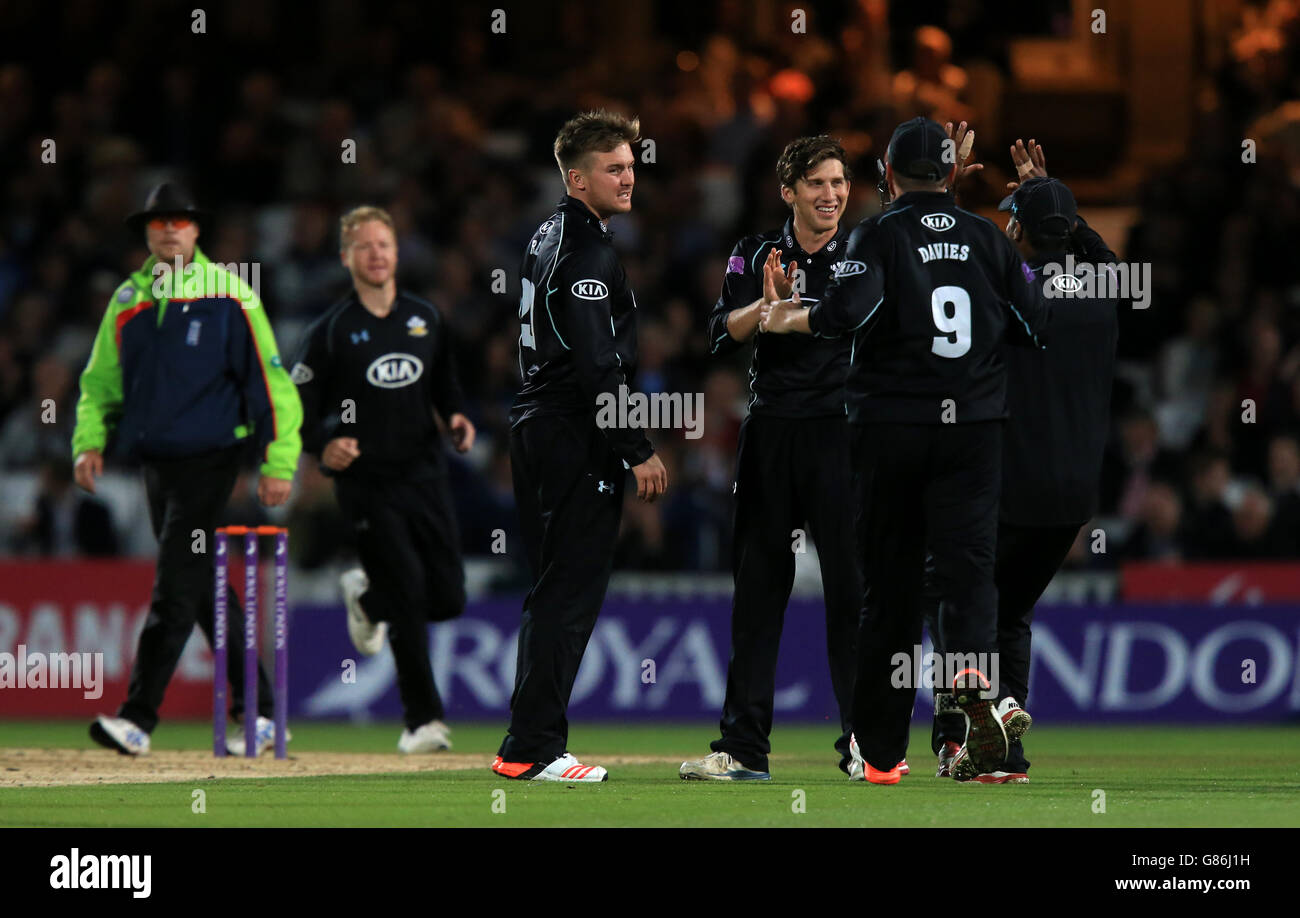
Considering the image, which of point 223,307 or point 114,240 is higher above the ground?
point 114,240

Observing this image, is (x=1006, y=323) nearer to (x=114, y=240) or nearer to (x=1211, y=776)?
(x=1211, y=776)

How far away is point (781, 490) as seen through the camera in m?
8.31

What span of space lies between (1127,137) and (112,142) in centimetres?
952

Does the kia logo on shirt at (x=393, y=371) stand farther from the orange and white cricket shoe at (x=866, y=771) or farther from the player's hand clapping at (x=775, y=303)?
the orange and white cricket shoe at (x=866, y=771)

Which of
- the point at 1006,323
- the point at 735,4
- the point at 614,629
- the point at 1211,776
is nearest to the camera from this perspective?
the point at 1006,323

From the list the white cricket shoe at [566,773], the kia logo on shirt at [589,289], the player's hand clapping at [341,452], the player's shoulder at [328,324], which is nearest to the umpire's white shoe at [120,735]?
the player's hand clapping at [341,452]

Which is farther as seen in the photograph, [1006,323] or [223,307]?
[223,307]

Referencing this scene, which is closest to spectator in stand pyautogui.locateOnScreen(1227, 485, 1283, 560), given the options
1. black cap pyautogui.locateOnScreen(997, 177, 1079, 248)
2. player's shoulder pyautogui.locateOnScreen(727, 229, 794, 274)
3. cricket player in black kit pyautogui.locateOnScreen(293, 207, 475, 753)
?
cricket player in black kit pyautogui.locateOnScreen(293, 207, 475, 753)

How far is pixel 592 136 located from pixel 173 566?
10.0ft

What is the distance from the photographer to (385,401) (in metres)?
10.5

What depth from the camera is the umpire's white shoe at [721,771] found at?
8.24m

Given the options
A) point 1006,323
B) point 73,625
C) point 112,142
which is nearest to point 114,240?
point 112,142
